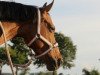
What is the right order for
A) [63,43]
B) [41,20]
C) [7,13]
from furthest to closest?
[63,43] → [41,20] → [7,13]

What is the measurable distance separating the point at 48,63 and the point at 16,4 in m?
1.98

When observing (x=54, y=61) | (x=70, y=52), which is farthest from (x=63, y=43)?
(x=54, y=61)

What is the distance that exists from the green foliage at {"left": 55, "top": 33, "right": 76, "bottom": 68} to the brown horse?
85476 mm

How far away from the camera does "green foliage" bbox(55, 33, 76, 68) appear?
10112 centimetres

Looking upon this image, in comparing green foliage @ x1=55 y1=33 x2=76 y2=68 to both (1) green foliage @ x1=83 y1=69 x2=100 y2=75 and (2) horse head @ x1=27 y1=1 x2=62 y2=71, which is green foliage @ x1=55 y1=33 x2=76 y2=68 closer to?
(1) green foliage @ x1=83 y1=69 x2=100 y2=75

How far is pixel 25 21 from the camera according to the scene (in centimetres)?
1102

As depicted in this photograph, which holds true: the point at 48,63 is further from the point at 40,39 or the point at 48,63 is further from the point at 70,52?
the point at 70,52

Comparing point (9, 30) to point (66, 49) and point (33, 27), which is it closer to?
point (33, 27)

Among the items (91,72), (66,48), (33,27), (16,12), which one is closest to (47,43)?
(33,27)

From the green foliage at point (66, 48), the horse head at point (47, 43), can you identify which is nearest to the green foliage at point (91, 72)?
the horse head at point (47, 43)

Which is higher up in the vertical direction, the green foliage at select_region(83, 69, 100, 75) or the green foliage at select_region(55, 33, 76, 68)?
the green foliage at select_region(55, 33, 76, 68)

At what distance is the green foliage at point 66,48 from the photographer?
10112 cm

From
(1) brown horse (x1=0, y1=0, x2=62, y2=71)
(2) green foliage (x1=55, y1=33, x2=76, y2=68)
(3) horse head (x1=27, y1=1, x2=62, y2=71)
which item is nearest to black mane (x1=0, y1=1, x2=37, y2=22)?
(1) brown horse (x1=0, y1=0, x2=62, y2=71)

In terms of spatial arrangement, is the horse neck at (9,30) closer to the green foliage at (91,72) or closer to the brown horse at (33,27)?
the brown horse at (33,27)
